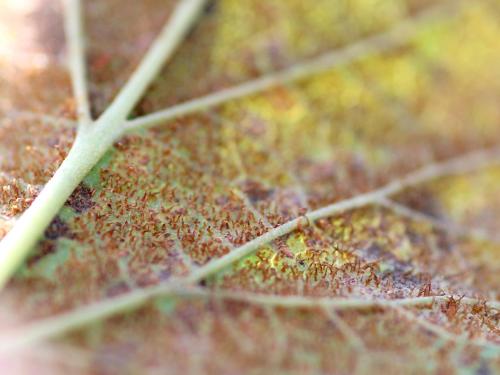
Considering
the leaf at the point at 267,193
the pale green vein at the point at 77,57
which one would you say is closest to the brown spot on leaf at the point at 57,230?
the leaf at the point at 267,193

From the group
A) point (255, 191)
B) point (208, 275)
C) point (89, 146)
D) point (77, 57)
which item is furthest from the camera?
point (77, 57)

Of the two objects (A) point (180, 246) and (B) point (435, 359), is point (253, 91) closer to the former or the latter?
A: (A) point (180, 246)

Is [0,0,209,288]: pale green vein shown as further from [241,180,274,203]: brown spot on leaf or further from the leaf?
[241,180,274,203]: brown spot on leaf

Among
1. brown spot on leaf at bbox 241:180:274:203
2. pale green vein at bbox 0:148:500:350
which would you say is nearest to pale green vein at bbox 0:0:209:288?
pale green vein at bbox 0:148:500:350

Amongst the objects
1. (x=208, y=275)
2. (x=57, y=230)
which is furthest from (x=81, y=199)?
(x=208, y=275)

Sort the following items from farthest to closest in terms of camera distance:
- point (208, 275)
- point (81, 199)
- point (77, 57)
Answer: point (77, 57)
point (81, 199)
point (208, 275)

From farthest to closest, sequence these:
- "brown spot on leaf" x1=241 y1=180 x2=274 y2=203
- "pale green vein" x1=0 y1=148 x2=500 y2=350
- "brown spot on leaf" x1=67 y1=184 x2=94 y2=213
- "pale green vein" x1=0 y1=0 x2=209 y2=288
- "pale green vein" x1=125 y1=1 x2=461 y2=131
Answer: "pale green vein" x1=125 y1=1 x2=461 y2=131 → "brown spot on leaf" x1=241 y1=180 x2=274 y2=203 → "brown spot on leaf" x1=67 y1=184 x2=94 y2=213 → "pale green vein" x1=0 y1=0 x2=209 y2=288 → "pale green vein" x1=0 y1=148 x2=500 y2=350

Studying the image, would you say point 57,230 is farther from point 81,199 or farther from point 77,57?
point 77,57

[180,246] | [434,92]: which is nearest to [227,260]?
[180,246]
